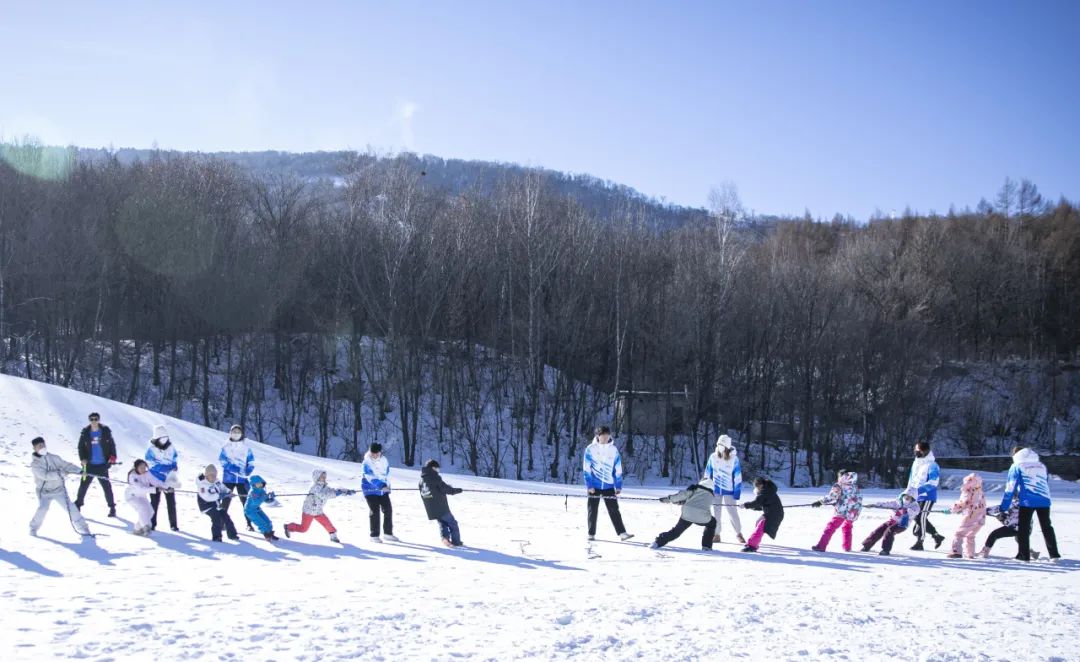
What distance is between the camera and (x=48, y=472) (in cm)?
1166

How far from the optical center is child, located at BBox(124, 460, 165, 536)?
1218 centimetres

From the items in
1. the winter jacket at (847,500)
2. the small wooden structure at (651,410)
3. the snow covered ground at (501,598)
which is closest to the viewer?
the snow covered ground at (501,598)

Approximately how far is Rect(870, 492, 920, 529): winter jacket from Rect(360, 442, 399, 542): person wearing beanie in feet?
24.7

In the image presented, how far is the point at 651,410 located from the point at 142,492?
3036cm

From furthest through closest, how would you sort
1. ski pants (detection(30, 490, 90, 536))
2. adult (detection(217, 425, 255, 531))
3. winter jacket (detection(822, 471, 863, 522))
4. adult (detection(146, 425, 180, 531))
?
adult (detection(217, 425, 255, 531))
adult (detection(146, 425, 180, 531))
winter jacket (detection(822, 471, 863, 522))
ski pants (detection(30, 490, 90, 536))

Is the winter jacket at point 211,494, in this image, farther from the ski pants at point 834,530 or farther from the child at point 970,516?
the child at point 970,516

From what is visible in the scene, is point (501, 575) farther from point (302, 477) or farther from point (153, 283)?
point (153, 283)

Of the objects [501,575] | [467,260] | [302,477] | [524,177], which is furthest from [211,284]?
[501,575]

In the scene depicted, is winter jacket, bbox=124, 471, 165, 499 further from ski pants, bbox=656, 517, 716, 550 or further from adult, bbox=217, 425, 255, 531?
ski pants, bbox=656, 517, 716, 550

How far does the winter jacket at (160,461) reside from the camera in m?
13.2

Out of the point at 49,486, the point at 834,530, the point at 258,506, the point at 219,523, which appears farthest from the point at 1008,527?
the point at 49,486

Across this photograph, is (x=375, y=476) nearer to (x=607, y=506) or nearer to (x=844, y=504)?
(x=607, y=506)

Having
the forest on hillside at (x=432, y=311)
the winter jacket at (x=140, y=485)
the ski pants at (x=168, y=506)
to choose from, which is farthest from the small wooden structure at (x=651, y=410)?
the winter jacket at (x=140, y=485)

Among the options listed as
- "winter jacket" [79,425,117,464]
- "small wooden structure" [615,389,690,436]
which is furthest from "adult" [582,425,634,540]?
"small wooden structure" [615,389,690,436]
